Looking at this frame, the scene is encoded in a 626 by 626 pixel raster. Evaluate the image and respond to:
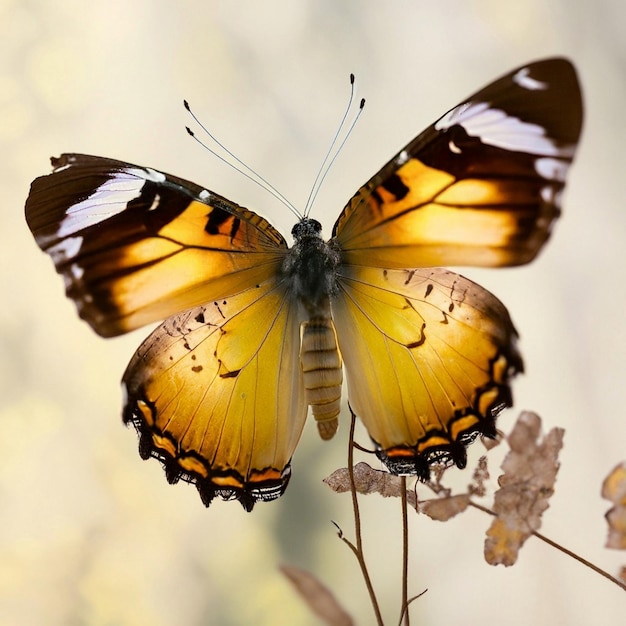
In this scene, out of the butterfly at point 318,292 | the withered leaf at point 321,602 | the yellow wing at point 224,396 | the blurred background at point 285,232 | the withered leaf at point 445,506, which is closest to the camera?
the withered leaf at point 321,602

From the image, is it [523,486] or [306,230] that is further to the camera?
[306,230]

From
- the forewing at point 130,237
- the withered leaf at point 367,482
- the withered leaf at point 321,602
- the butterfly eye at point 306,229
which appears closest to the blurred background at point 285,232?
the butterfly eye at point 306,229

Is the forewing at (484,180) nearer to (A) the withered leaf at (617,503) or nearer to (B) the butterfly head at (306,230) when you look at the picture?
(B) the butterfly head at (306,230)

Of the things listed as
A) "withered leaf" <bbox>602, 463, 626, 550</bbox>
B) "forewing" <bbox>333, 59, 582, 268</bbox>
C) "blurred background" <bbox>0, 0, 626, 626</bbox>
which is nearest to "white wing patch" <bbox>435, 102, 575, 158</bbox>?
"forewing" <bbox>333, 59, 582, 268</bbox>

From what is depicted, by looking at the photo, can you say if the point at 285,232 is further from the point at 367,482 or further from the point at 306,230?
the point at 367,482

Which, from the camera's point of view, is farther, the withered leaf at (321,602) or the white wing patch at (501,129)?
the white wing patch at (501,129)

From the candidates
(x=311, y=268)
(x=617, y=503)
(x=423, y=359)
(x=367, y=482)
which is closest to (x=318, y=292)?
(x=311, y=268)

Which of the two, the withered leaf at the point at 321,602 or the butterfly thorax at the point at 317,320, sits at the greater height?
the butterfly thorax at the point at 317,320
